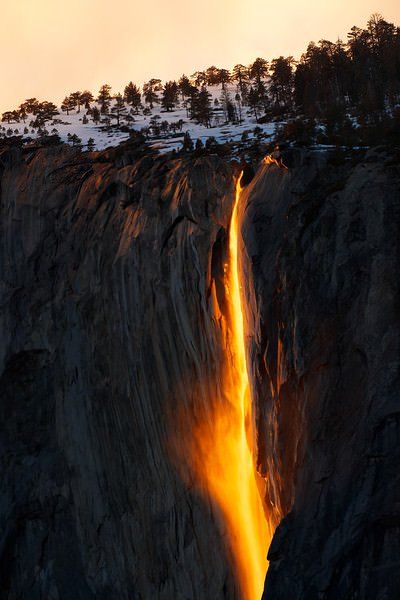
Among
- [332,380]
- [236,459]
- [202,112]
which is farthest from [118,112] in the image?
[332,380]

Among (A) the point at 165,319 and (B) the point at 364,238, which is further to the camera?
(A) the point at 165,319

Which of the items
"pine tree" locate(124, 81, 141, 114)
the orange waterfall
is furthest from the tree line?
the orange waterfall

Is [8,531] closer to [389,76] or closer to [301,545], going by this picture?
[301,545]

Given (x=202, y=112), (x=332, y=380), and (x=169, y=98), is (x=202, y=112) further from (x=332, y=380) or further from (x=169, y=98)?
(x=332, y=380)

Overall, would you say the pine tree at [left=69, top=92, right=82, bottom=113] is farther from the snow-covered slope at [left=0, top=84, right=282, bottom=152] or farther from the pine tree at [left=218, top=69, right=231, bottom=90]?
the pine tree at [left=218, top=69, right=231, bottom=90]

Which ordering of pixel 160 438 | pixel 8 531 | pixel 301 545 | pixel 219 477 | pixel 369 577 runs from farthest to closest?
pixel 8 531, pixel 160 438, pixel 219 477, pixel 301 545, pixel 369 577

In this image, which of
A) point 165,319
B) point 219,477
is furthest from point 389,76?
point 219,477
